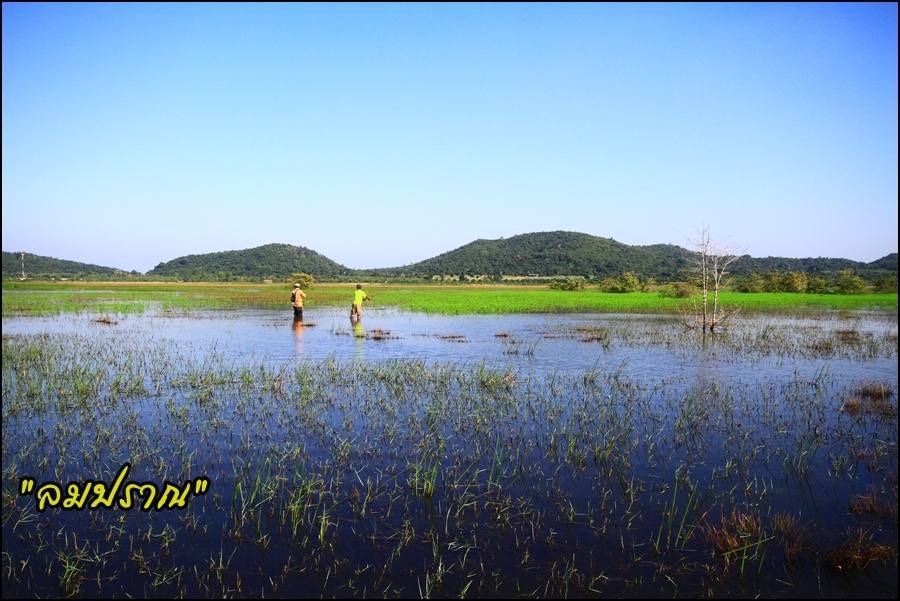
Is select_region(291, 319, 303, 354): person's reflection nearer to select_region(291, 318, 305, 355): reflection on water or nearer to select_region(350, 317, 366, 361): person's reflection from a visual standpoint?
select_region(291, 318, 305, 355): reflection on water

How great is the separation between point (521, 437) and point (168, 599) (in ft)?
20.5

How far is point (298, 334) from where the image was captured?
25266 millimetres

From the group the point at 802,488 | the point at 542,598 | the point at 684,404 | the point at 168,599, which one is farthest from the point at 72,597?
the point at 684,404

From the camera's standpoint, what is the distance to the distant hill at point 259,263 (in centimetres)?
16125

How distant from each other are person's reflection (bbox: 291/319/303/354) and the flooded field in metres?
3.64

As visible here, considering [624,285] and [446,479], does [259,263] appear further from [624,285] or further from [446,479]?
[446,479]

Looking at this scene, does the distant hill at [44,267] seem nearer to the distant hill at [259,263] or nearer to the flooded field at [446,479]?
the distant hill at [259,263]

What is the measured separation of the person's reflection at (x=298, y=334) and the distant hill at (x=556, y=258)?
95860mm

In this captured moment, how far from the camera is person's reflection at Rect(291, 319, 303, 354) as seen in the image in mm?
20703

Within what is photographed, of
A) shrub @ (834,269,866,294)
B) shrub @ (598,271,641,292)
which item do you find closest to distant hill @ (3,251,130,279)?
shrub @ (598,271,641,292)

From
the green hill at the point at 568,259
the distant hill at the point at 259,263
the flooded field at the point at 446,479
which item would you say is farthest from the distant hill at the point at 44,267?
the flooded field at the point at 446,479

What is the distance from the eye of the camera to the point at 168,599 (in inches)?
215

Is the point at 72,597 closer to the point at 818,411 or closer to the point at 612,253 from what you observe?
the point at 818,411

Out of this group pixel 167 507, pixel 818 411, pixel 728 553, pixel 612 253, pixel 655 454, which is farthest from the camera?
pixel 612 253
